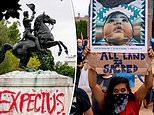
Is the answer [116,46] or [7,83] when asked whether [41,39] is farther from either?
[116,46]

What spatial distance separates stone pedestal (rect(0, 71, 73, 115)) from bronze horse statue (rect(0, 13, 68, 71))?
2.9 inches

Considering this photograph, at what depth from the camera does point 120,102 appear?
12.4 feet

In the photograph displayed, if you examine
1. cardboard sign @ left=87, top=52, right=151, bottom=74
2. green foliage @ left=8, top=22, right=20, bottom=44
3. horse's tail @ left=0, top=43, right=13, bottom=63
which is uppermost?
green foliage @ left=8, top=22, right=20, bottom=44

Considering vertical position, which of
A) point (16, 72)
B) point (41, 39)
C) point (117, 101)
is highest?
point (41, 39)

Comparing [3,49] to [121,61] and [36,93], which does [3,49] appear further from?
[121,61]

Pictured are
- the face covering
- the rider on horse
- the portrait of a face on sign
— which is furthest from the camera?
the face covering

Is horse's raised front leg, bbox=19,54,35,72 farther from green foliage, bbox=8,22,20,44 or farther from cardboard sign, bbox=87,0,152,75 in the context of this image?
cardboard sign, bbox=87,0,152,75

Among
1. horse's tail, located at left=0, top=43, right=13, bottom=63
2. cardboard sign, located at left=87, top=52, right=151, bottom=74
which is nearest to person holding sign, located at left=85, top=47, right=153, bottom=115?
cardboard sign, located at left=87, top=52, right=151, bottom=74

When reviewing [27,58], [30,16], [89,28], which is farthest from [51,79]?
[89,28]

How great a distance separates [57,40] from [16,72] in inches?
10.8

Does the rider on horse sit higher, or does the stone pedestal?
the rider on horse

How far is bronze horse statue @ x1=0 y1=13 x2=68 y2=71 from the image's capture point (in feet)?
9.19

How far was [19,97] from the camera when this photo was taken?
2879 mm

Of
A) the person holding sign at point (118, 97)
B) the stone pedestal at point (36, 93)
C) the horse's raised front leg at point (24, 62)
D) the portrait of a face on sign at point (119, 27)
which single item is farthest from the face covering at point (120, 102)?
the horse's raised front leg at point (24, 62)
